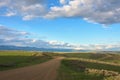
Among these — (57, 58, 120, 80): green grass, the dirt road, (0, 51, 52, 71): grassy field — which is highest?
(0, 51, 52, 71): grassy field

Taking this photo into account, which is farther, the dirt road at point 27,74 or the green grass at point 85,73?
the green grass at point 85,73

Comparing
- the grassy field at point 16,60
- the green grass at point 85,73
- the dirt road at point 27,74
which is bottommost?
the green grass at point 85,73

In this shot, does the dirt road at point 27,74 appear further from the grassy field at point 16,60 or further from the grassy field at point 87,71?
the grassy field at point 16,60

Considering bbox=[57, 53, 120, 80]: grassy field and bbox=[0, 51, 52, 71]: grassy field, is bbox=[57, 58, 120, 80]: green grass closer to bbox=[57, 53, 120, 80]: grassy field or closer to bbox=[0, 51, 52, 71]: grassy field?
bbox=[57, 53, 120, 80]: grassy field

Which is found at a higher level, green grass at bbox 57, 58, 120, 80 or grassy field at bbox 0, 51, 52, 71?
grassy field at bbox 0, 51, 52, 71

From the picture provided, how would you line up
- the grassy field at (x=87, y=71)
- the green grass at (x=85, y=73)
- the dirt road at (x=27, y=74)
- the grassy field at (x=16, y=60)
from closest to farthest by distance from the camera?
1. the dirt road at (x=27, y=74)
2. the green grass at (x=85, y=73)
3. the grassy field at (x=87, y=71)
4. the grassy field at (x=16, y=60)

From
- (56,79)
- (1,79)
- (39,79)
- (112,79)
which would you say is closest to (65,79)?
(56,79)

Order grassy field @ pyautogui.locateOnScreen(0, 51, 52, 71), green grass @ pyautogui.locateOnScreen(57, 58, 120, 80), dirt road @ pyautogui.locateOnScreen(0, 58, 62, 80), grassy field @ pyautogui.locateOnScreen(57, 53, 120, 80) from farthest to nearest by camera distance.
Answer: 1. grassy field @ pyautogui.locateOnScreen(0, 51, 52, 71)
2. grassy field @ pyautogui.locateOnScreen(57, 53, 120, 80)
3. green grass @ pyautogui.locateOnScreen(57, 58, 120, 80)
4. dirt road @ pyautogui.locateOnScreen(0, 58, 62, 80)

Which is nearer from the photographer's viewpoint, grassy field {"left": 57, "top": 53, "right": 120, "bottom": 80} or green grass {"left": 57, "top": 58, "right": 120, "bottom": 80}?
green grass {"left": 57, "top": 58, "right": 120, "bottom": 80}

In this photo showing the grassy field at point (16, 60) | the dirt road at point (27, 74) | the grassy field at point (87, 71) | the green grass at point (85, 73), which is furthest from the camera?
the grassy field at point (16, 60)

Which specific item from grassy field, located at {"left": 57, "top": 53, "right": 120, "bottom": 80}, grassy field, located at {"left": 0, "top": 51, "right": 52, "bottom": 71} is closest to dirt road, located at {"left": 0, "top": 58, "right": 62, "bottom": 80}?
grassy field, located at {"left": 57, "top": 53, "right": 120, "bottom": 80}

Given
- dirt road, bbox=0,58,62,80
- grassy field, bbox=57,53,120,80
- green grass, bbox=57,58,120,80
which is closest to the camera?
dirt road, bbox=0,58,62,80

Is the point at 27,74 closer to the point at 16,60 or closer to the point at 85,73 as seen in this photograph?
the point at 85,73

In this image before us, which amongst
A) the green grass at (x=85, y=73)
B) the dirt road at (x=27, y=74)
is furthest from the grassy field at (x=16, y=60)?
the green grass at (x=85, y=73)
